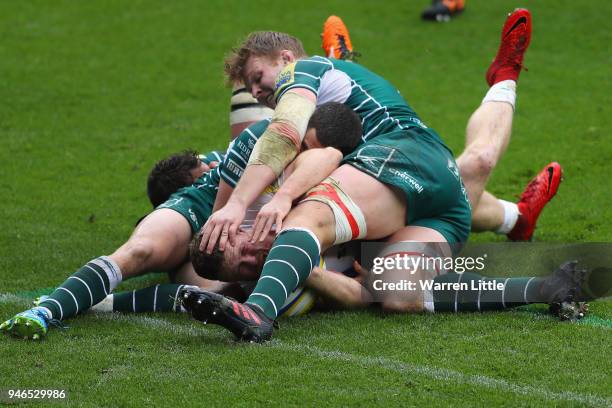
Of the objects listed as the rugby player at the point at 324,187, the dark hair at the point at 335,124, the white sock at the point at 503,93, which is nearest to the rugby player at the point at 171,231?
the dark hair at the point at 335,124

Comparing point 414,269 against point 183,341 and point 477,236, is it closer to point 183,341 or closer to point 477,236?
point 183,341

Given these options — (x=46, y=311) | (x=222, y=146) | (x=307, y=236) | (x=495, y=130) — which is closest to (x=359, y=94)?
(x=495, y=130)

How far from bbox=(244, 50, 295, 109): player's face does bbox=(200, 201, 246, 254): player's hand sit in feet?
3.81

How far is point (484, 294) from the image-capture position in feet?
16.6

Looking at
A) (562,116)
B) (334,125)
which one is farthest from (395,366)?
(562,116)

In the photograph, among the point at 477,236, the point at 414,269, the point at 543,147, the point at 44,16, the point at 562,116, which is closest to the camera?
the point at 414,269

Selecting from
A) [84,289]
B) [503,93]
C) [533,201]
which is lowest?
[84,289]

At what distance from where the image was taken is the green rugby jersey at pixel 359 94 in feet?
18.1

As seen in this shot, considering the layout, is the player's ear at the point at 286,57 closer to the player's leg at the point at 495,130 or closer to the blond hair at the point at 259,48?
the blond hair at the point at 259,48

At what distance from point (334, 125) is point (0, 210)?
3585mm

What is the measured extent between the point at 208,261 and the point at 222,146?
4.99 m

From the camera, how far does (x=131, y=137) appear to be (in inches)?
407

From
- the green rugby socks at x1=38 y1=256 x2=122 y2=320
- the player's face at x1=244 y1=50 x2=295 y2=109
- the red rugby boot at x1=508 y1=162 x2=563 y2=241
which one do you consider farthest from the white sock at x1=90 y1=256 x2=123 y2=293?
the red rugby boot at x1=508 y1=162 x2=563 y2=241

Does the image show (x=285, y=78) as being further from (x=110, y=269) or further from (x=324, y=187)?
(x=110, y=269)
